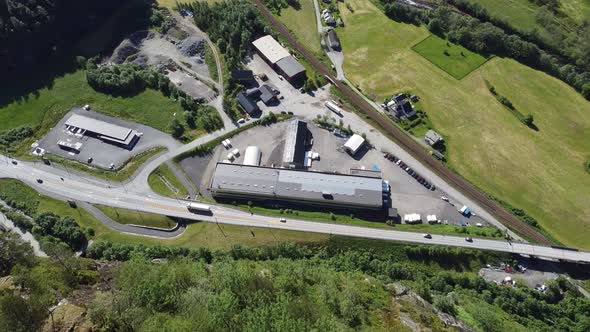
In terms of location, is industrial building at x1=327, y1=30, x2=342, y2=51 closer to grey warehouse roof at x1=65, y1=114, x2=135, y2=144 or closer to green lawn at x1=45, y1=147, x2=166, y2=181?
green lawn at x1=45, y1=147, x2=166, y2=181

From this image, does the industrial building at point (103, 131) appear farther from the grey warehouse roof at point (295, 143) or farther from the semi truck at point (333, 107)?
the semi truck at point (333, 107)

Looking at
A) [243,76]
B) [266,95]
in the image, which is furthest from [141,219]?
[243,76]

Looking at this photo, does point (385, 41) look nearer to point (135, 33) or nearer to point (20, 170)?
point (135, 33)

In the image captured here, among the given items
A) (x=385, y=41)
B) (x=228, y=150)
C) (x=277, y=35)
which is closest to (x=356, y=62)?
(x=385, y=41)

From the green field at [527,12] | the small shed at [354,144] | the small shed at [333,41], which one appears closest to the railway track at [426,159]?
the small shed at [333,41]

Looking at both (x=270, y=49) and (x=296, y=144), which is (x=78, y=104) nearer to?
(x=270, y=49)

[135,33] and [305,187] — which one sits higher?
[135,33]
